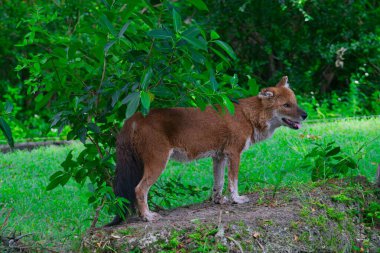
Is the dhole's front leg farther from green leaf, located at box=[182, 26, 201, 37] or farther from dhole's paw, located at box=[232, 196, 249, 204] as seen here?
green leaf, located at box=[182, 26, 201, 37]

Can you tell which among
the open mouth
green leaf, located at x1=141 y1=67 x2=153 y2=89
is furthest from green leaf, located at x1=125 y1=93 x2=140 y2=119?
the open mouth

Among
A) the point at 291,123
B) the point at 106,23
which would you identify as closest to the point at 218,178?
the point at 291,123

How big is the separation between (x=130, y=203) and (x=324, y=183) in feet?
6.52

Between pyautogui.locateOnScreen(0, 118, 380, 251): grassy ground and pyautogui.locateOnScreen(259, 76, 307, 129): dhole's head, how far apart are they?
1.50ft

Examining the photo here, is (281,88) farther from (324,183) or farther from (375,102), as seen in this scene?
(375,102)

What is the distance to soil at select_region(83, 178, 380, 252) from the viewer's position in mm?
5020

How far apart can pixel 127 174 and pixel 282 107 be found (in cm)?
180

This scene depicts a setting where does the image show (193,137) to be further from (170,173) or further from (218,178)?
(170,173)

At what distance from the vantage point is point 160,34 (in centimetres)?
484

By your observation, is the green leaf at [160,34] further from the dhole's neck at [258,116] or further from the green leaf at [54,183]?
the dhole's neck at [258,116]

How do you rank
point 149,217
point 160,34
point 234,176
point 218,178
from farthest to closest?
point 218,178
point 234,176
point 149,217
point 160,34

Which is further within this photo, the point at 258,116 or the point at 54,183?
the point at 258,116

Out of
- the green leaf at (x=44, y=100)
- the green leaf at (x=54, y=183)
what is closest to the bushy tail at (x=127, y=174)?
the green leaf at (x=54, y=183)

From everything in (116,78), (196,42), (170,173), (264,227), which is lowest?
(170,173)
